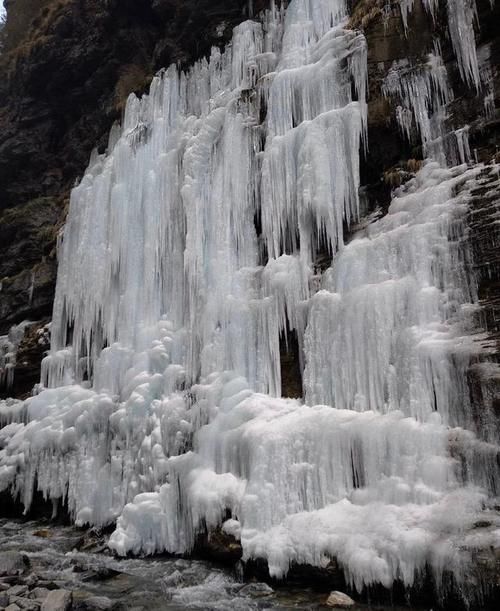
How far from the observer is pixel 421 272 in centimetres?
633

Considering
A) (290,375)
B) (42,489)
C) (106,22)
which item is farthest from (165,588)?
(106,22)

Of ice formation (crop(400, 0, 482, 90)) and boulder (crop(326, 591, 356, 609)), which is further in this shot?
ice formation (crop(400, 0, 482, 90))

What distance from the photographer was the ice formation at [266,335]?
544 cm

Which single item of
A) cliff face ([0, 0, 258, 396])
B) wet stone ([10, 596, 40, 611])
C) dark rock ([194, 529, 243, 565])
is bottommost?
wet stone ([10, 596, 40, 611])

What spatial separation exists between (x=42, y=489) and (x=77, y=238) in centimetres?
529

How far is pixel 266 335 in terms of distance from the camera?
305 inches

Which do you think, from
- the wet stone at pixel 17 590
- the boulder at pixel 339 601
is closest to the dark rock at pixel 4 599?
the wet stone at pixel 17 590

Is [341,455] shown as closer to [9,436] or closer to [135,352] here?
[135,352]

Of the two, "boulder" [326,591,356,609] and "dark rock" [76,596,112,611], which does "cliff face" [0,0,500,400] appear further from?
"boulder" [326,591,356,609]

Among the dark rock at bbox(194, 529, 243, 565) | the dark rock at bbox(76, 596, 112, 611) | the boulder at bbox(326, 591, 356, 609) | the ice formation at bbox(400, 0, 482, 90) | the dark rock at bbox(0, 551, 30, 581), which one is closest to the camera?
the boulder at bbox(326, 591, 356, 609)

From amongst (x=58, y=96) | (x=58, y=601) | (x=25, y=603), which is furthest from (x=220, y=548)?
(x=58, y=96)

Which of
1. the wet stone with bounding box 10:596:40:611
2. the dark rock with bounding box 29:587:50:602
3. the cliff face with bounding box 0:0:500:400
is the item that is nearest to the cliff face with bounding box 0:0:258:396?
the cliff face with bounding box 0:0:500:400

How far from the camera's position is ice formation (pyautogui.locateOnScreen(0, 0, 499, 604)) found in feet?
17.8

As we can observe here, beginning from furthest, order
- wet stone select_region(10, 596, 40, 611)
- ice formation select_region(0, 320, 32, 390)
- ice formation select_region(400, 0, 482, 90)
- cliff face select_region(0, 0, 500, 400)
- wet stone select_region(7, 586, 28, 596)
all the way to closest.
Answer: cliff face select_region(0, 0, 500, 400) → ice formation select_region(0, 320, 32, 390) → ice formation select_region(400, 0, 482, 90) → wet stone select_region(7, 586, 28, 596) → wet stone select_region(10, 596, 40, 611)
